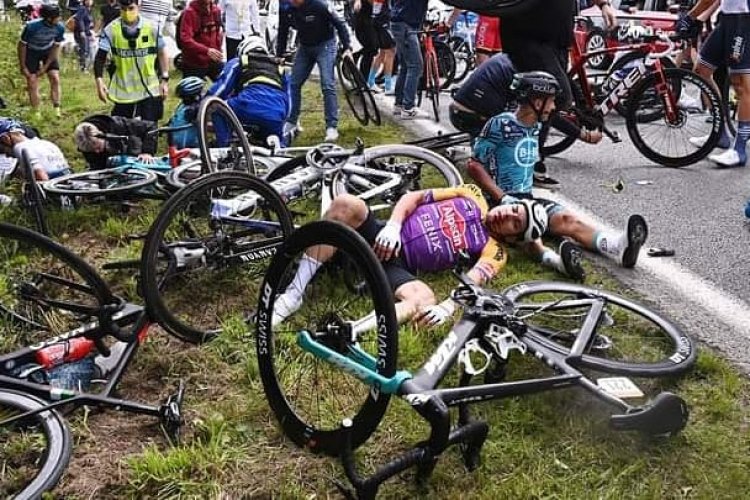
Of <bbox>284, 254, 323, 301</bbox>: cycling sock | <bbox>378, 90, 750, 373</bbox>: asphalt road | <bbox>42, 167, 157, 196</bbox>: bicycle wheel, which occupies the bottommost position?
<bbox>378, 90, 750, 373</bbox>: asphalt road

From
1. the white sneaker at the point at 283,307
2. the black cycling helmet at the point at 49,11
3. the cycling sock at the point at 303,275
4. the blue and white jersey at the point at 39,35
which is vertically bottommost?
the white sneaker at the point at 283,307

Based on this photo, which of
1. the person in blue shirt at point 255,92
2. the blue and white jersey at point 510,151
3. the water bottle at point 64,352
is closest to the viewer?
the water bottle at point 64,352

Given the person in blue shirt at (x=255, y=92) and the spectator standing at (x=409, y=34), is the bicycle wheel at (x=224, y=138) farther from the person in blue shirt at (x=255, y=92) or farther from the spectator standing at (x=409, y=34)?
the spectator standing at (x=409, y=34)

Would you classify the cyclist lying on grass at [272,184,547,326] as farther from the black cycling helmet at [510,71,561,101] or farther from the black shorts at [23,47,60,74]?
the black shorts at [23,47,60,74]

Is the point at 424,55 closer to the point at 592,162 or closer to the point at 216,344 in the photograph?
the point at 592,162

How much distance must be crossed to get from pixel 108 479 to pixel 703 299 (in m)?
3.31

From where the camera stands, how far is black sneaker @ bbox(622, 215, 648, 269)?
465cm

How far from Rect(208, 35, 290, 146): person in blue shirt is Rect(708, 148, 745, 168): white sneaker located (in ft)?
13.2

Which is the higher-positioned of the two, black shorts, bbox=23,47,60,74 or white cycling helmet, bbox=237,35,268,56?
white cycling helmet, bbox=237,35,268,56

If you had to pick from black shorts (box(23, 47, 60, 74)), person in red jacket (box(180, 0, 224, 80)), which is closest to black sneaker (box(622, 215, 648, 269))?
person in red jacket (box(180, 0, 224, 80))

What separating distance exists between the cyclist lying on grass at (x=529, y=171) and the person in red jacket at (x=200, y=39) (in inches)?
164

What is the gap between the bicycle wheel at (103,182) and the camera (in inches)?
213

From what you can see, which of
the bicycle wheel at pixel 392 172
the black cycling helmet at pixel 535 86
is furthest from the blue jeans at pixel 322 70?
the black cycling helmet at pixel 535 86

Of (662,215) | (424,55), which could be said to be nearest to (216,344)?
(662,215)
